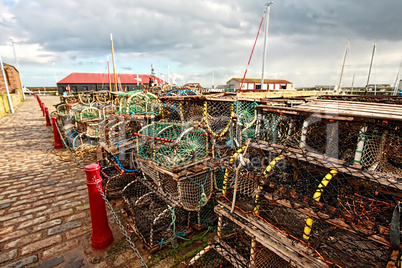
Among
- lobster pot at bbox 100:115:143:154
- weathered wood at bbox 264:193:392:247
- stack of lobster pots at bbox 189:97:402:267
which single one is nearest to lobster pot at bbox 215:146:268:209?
stack of lobster pots at bbox 189:97:402:267

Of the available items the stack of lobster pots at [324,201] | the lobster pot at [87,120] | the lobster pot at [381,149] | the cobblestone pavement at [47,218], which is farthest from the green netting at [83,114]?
the lobster pot at [381,149]

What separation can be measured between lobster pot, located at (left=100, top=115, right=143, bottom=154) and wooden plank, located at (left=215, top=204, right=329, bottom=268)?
263 centimetres

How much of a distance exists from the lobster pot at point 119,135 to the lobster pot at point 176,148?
440 mm

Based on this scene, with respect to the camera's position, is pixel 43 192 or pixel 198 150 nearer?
pixel 198 150

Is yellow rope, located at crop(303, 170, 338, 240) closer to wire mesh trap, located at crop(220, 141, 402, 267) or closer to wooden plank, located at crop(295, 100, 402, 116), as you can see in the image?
wire mesh trap, located at crop(220, 141, 402, 267)

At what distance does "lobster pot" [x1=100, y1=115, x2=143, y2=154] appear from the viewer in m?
3.85

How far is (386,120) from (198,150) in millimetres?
2405

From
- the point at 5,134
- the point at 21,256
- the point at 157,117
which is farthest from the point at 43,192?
the point at 5,134

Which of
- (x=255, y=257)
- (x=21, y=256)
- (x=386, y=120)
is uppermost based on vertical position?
(x=386, y=120)

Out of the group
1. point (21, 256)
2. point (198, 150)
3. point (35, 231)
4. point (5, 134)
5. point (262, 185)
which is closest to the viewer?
point (262, 185)

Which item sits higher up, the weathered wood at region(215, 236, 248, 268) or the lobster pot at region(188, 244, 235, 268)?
the weathered wood at region(215, 236, 248, 268)

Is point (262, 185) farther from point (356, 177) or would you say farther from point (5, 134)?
point (5, 134)

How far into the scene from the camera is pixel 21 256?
8.54ft

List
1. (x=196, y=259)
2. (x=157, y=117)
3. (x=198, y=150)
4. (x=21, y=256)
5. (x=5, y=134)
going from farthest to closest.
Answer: (x=5, y=134), (x=157, y=117), (x=198, y=150), (x=21, y=256), (x=196, y=259)
